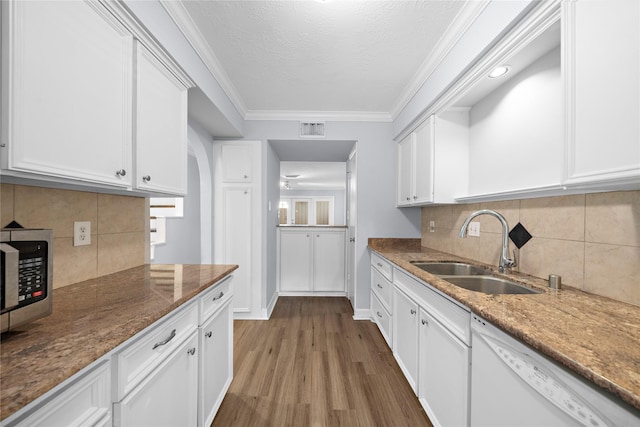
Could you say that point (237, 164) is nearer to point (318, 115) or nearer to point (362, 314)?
point (318, 115)

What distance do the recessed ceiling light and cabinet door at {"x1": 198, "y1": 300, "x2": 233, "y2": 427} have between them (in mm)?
2124

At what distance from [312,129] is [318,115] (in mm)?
170

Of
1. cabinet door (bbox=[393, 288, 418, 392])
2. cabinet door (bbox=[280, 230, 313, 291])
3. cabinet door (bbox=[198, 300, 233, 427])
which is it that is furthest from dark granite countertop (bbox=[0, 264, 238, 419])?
cabinet door (bbox=[280, 230, 313, 291])

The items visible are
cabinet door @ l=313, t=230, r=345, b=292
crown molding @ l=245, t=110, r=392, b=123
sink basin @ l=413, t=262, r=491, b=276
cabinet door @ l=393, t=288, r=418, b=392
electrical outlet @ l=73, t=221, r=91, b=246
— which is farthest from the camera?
cabinet door @ l=313, t=230, r=345, b=292

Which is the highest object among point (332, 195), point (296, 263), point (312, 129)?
point (312, 129)

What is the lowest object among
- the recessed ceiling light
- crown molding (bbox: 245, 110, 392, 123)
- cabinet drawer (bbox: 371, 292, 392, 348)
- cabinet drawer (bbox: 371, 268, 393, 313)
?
cabinet drawer (bbox: 371, 292, 392, 348)

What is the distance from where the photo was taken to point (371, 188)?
10.00 ft

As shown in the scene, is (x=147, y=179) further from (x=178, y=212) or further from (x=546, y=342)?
(x=178, y=212)

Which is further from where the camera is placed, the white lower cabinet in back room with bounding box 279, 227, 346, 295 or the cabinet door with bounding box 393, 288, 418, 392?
the white lower cabinet in back room with bounding box 279, 227, 346, 295

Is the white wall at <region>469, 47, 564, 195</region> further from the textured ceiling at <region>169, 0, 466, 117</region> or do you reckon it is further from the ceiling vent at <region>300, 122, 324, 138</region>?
the ceiling vent at <region>300, 122, 324, 138</region>

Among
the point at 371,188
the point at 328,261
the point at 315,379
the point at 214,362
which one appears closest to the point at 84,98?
the point at 214,362

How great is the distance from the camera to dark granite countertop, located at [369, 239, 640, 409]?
1.87ft

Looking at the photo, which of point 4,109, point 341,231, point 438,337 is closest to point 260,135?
point 341,231

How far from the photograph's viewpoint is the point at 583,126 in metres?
0.90
